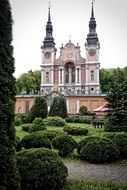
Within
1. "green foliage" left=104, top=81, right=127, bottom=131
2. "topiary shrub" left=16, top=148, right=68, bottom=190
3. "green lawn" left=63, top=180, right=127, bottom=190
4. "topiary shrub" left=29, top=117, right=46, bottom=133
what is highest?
"green foliage" left=104, top=81, right=127, bottom=131

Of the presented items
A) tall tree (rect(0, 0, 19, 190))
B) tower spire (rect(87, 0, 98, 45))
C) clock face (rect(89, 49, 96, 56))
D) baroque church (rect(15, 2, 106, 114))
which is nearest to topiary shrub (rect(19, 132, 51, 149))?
tall tree (rect(0, 0, 19, 190))

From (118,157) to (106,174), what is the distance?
9.10 feet

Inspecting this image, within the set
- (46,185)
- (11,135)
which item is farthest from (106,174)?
(11,135)

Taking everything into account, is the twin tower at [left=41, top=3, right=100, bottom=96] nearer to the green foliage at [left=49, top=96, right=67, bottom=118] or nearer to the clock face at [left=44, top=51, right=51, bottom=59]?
the clock face at [left=44, top=51, right=51, bottom=59]

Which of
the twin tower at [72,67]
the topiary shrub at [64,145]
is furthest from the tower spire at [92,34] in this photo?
the topiary shrub at [64,145]

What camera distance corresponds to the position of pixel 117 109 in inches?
942

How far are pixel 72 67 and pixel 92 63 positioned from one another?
18.6ft

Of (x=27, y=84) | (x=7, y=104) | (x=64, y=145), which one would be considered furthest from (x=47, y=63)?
(x=7, y=104)

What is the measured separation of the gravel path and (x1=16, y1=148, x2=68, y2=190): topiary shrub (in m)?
2.09

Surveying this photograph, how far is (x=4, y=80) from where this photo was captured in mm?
6902

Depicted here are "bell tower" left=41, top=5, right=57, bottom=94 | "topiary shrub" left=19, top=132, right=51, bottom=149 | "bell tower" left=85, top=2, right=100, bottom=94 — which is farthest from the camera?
"bell tower" left=41, top=5, right=57, bottom=94

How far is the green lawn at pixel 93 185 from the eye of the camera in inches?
347

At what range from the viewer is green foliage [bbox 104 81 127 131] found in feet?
77.0

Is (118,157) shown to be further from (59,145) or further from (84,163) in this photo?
(59,145)
